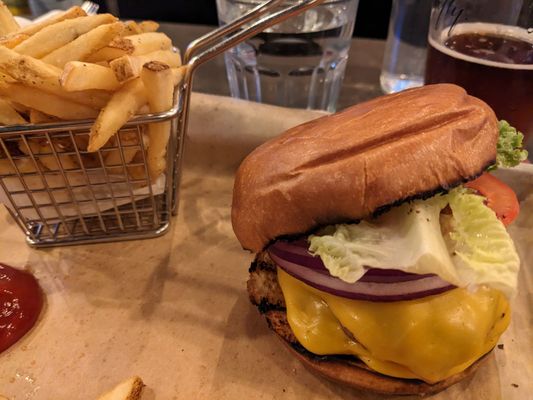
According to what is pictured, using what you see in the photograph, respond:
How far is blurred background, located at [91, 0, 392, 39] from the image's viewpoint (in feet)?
10.2

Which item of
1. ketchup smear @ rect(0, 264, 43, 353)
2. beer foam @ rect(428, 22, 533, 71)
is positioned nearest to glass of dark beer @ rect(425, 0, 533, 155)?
beer foam @ rect(428, 22, 533, 71)

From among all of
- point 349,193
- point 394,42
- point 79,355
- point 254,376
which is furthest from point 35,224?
point 394,42

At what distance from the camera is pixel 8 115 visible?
142 centimetres

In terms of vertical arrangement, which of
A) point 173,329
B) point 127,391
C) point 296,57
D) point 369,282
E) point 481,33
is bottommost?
point 173,329

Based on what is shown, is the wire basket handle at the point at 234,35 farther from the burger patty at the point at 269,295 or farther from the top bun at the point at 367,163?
the burger patty at the point at 269,295

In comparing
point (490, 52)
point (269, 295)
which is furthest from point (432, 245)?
point (490, 52)

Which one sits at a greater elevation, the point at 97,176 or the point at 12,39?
the point at 12,39

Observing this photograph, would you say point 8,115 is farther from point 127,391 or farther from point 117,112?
point 127,391

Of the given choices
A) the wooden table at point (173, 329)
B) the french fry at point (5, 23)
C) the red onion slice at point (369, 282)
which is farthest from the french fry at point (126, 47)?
the red onion slice at point (369, 282)

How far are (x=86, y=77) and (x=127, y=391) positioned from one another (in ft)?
2.59

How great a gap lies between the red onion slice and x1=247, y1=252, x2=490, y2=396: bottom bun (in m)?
0.16

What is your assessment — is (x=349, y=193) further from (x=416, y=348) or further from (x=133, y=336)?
(x=133, y=336)

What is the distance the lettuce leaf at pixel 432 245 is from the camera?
93 centimetres

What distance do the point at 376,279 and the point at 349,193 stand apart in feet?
0.71
